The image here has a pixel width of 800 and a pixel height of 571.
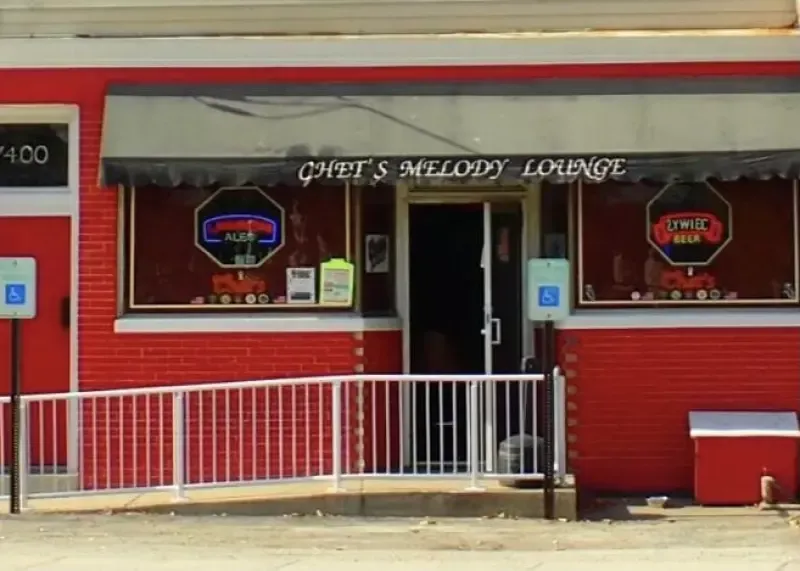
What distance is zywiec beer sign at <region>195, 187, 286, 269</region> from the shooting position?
1064cm

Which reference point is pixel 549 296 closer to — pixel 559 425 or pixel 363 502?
pixel 559 425

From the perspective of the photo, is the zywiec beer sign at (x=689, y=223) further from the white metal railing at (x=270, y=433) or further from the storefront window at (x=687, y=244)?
the white metal railing at (x=270, y=433)

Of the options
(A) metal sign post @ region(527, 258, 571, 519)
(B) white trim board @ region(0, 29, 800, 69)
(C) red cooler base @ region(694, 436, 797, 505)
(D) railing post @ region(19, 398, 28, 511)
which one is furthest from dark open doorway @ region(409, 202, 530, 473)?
(D) railing post @ region(19, 398, 28, 511)

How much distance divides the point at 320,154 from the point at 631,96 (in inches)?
93.0

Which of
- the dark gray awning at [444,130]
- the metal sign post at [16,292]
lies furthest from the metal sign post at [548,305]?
the metal sign post at [16,292]

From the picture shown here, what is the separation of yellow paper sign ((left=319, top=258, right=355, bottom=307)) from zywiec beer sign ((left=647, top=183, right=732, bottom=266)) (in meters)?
2.31

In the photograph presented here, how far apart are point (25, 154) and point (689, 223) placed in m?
5.22

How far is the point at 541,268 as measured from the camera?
924cm

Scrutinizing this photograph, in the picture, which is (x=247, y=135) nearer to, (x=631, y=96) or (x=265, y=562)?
(x=631, y=96)

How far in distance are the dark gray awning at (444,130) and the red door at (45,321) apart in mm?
1096

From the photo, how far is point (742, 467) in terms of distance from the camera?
998cm

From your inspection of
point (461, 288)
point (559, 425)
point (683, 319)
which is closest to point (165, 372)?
point (461, 288)

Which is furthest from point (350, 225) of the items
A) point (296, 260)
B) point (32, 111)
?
point (32, 111)

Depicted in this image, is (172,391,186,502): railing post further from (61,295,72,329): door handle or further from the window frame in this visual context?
(61,295,72,329): door handle
